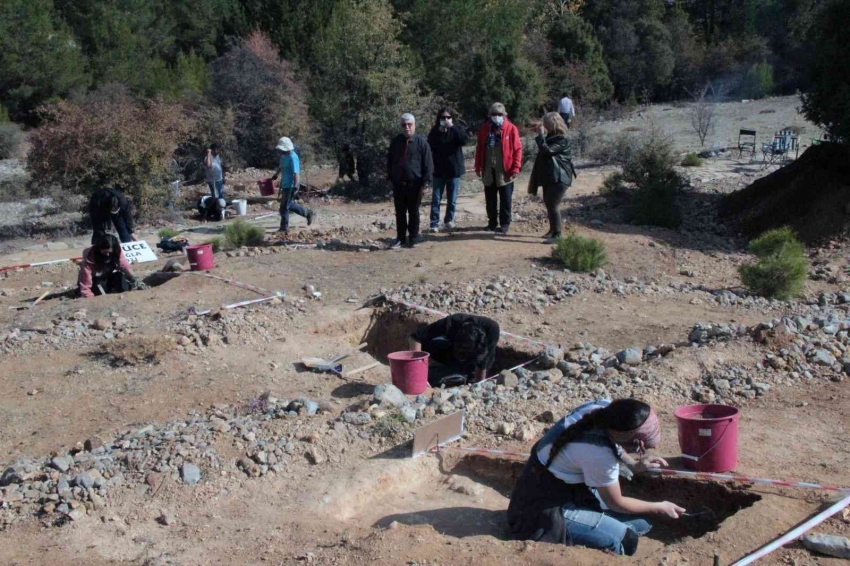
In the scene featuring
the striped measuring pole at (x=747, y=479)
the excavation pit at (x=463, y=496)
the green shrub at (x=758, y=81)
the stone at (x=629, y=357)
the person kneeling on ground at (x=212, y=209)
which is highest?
the green shrub at (x=758, y=81)

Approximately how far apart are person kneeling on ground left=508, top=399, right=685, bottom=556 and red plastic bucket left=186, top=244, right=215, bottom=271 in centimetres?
667

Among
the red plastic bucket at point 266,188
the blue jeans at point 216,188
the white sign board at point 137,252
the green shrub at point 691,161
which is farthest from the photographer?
the green shrub at point 691,161

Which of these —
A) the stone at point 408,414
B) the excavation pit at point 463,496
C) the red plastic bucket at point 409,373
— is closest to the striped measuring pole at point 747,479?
the excavation pit at point 463,496

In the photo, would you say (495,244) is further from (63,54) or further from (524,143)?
(63,54)

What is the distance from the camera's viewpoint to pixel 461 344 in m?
7.44

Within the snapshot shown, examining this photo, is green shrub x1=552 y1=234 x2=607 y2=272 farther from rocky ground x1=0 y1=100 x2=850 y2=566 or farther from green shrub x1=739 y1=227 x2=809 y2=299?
green shrub x1=739 y1=227 x2=809 y2=299

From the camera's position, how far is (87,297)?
977cm

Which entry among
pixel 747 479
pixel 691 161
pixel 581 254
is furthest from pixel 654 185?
pixel 747 479

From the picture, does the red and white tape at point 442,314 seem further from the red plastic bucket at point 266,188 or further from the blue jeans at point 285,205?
the red plastic bucket at point 266,188

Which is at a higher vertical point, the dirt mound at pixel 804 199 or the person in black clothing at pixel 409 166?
the person in black clothing at pixel 409 166

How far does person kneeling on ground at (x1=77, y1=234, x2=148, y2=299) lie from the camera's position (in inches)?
390

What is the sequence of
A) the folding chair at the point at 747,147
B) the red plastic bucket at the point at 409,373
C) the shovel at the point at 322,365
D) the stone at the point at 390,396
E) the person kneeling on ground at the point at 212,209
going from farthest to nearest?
the folding chair at the point at 747,147 → the person kneeling on ground at the point at 212,209 → the shovel at the point at 322,365 → the red plastic bucket at the point at 409,373 → the stone at the point at 390,396

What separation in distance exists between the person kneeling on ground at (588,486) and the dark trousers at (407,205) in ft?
21.8

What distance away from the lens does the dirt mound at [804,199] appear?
12.4m
